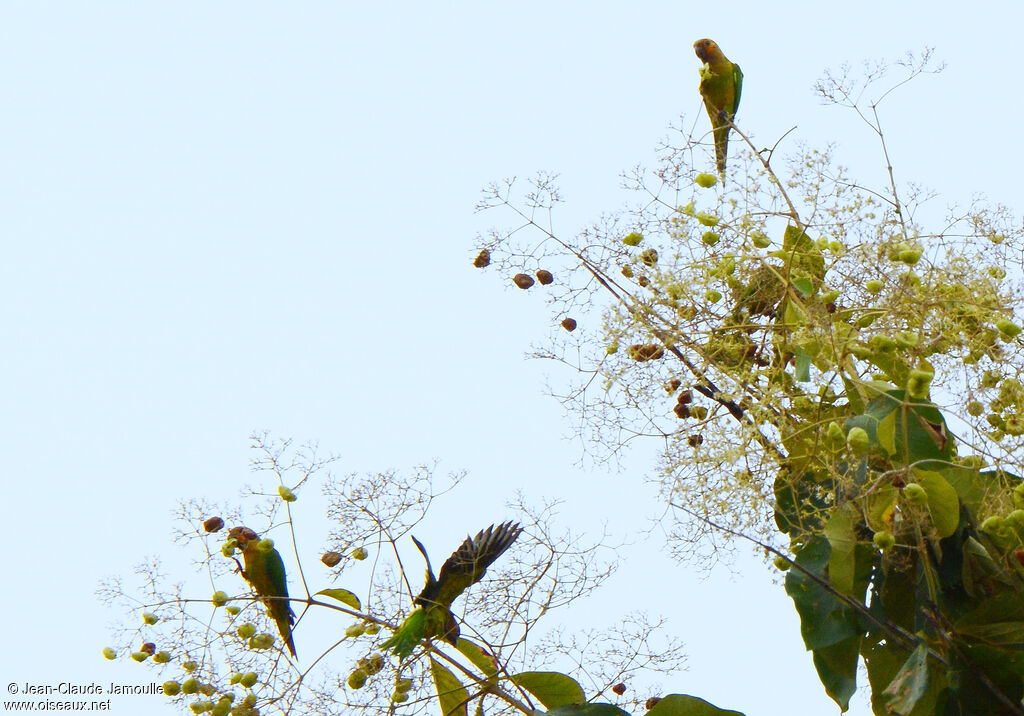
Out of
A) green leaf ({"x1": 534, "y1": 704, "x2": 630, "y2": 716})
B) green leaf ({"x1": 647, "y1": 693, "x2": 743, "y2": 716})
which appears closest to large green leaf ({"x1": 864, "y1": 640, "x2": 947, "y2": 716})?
green leaf ({"x1": 647, "y1": 693, "x2": 743, "y2": 716})

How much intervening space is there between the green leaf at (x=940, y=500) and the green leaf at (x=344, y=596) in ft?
1.83

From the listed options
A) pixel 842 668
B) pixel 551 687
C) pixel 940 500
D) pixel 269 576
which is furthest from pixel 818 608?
pixel 269 576

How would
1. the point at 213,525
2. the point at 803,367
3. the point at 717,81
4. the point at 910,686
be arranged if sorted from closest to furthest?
the point at 910,686, the point at 803,367, the point at 213,525, the point at 717,81

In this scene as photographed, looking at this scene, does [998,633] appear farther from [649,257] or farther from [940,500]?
[649,257]

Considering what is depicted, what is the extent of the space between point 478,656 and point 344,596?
154 mm

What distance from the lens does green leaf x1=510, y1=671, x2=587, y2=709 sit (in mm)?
1119

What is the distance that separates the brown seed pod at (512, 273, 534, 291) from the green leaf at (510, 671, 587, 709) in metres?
0.42

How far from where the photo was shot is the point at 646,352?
1.10m

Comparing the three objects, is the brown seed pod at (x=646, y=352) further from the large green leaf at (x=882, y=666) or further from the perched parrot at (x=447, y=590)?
the large green leaf at (x=882, y=666)

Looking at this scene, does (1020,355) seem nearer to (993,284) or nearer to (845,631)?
(993,284)

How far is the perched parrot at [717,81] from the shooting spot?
4.36 feet

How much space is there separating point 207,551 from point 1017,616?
0.81 meters

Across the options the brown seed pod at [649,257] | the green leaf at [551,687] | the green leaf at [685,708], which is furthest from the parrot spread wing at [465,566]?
the brown seed pod at [649,257]

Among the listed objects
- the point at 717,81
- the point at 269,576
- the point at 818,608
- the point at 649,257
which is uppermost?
the point at 717,81
